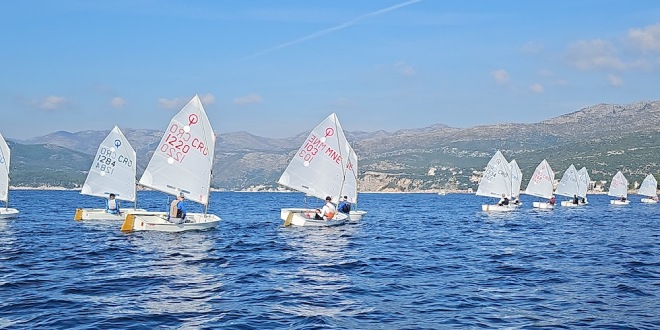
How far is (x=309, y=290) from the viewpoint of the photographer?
22375 millimetres

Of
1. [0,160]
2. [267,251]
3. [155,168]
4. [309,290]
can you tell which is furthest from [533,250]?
[0,160]

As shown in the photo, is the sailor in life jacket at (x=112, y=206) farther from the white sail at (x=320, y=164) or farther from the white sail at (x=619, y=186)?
the white sail at (x=619, y=186)

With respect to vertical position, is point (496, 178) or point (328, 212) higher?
point (496, 178)

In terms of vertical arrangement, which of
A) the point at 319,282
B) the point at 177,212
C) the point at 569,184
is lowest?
the point at 319,282

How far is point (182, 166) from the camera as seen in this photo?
42.8 metres

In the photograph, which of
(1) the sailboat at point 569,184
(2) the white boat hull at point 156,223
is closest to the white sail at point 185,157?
(2) the white boat hull at point 156,223

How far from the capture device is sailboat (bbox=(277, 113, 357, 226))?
50.5 meters

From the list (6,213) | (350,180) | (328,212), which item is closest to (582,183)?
(350,180)

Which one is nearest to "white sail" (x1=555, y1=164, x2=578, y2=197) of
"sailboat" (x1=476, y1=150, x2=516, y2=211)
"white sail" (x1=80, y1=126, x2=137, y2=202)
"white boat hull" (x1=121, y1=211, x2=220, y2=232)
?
"sailboat" (x1=476, y1=150, x2=516, y2=211)

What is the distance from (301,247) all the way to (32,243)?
14329mm

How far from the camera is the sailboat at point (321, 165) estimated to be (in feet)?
166

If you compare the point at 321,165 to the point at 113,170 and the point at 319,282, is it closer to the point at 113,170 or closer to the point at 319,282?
the point at 113,170

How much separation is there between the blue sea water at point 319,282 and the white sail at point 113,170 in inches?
494

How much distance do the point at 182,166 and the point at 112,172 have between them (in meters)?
14.1
